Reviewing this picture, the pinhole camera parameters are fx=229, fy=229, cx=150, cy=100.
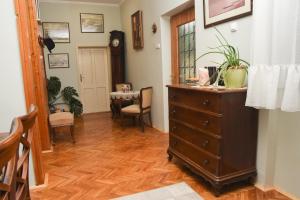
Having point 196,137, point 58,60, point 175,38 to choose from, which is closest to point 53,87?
point 58,60

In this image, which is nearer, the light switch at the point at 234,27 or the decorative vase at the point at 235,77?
the decorative vase at the point at 235,77

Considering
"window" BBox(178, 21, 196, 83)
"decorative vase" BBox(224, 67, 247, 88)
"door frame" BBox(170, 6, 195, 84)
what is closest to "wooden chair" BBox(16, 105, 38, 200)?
"decorative vase" BBox(224, 67, 247, 88)

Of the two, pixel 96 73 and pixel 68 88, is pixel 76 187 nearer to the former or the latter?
pixel 68 88

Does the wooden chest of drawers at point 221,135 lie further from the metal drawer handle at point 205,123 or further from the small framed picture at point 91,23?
the small framed picture at point 91,23

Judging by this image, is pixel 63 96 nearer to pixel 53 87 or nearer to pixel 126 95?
pixel 53 87

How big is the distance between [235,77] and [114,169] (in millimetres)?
1844

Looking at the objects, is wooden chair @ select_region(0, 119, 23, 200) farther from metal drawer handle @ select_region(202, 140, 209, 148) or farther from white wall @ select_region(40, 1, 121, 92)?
white wall @ select_region(40, 1, 121, 92)

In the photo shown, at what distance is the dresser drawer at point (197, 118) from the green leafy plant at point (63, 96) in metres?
3.92

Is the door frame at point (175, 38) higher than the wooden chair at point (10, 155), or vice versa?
the door frame at point (175, 38)

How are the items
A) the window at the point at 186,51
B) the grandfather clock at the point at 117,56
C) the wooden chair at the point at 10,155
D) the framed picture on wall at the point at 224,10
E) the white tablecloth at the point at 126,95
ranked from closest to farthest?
the wooden chair at the point at 10,155, the framed picture on wall at the point at 224,10, the window at the point at 186,51, the white tablecloth at the point at 126,95, the grandfather clock at the point at 117,56

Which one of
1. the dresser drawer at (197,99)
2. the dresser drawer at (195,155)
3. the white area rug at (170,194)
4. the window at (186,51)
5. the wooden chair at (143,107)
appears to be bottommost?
the white area rug at (170,194)

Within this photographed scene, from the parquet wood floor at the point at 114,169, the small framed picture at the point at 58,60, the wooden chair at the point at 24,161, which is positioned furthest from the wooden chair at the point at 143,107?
the wooden chair at the point at 24,161

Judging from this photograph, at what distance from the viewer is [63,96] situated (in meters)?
6.30

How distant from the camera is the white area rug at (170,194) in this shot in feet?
7.34
